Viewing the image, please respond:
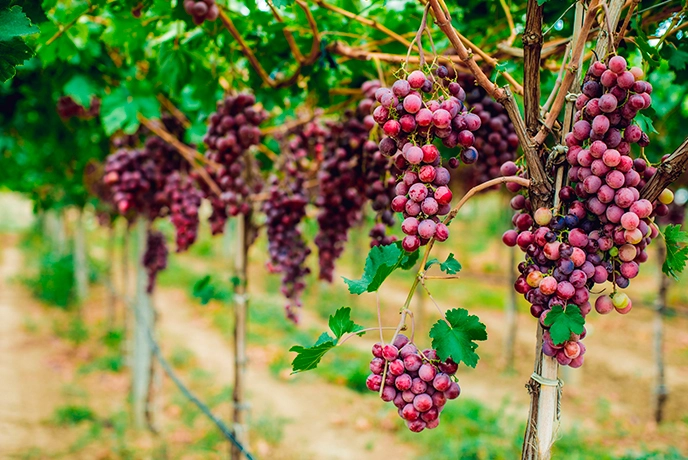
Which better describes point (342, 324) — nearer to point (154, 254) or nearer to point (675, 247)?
point (675, 247)

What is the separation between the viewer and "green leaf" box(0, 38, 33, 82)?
1058 millimetres

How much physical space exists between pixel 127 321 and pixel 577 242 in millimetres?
6988

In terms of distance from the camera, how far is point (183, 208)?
2623 mm

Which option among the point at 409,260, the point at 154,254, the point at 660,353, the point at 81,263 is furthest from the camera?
the point at 81,263

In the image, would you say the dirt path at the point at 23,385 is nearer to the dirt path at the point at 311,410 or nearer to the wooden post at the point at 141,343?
the wooden post at the point at 141,343

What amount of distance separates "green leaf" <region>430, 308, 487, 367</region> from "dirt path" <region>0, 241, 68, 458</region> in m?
5.77

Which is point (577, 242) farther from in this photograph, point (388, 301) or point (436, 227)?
point (388, 301)

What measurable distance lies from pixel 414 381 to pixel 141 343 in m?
4.74

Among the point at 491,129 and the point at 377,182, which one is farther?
the point at 377,182

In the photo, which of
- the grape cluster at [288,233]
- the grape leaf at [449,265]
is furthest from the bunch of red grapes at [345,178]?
the grape leaf at [449,265]

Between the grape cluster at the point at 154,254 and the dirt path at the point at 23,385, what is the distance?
2.89 m

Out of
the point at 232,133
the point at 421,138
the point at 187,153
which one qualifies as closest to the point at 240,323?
the point at 187,153

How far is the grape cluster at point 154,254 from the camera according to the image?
4.02 m

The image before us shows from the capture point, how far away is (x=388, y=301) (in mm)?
12531
